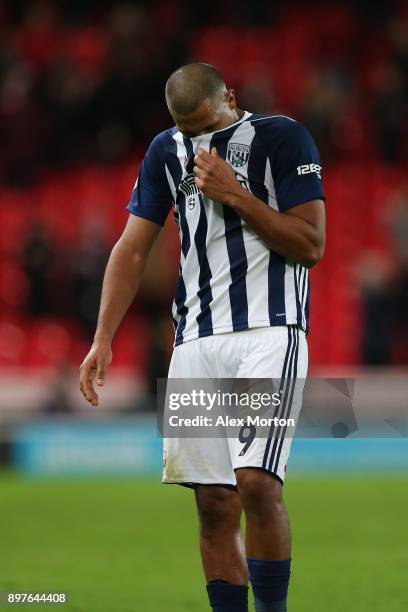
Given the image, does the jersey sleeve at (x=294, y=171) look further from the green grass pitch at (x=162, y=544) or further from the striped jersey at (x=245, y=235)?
the green grass pitch at (x=162, y=544)

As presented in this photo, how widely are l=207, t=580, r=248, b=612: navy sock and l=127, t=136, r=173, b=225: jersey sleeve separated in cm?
132

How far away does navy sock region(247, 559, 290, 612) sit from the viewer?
4.38 m

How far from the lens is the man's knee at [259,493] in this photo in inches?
172

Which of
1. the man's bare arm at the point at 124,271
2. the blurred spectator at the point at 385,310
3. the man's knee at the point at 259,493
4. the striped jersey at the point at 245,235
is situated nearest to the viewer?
the man's knee at the point at 259,493

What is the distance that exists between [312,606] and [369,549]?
2.16 metres

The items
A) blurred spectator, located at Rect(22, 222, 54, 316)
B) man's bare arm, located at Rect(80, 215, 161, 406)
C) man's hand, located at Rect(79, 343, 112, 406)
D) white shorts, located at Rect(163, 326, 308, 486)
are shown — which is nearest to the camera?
white shorts, located at Rect(163, 326, 308, 486)

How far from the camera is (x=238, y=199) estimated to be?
4.50m

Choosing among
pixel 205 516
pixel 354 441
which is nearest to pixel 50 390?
pixel 354 441

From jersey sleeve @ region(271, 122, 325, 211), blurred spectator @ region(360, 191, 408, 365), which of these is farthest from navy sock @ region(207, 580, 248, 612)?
blurred spectator @ region(360, 191, 408, 365)

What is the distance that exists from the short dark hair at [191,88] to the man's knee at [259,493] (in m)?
1.24

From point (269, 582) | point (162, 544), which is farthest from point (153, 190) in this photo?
point (162, 544)

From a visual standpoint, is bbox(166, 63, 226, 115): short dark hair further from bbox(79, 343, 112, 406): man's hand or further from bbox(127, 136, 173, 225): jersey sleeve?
bbox(79, 343, 112, 406): man's hand

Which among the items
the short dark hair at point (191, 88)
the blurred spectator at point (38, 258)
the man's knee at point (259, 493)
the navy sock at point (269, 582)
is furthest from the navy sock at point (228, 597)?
the blurred spectator at point (38, 258)

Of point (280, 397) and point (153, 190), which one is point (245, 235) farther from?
point (280, 397)
